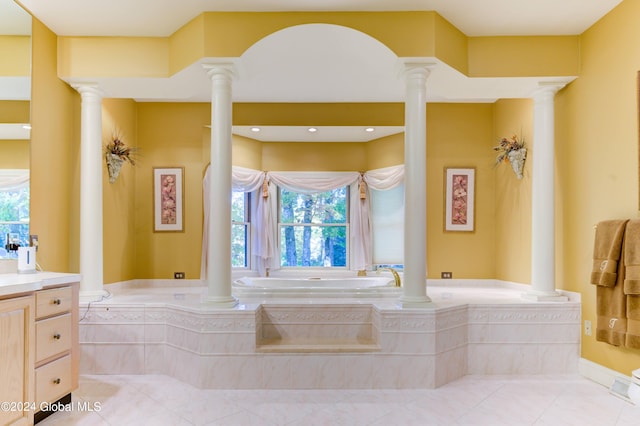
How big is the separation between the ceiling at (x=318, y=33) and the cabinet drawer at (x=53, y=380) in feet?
7.22

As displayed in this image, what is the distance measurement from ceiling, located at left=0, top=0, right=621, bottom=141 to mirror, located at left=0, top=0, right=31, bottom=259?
0.37 ft

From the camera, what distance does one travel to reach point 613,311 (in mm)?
2838

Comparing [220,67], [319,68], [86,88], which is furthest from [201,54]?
[86,88]

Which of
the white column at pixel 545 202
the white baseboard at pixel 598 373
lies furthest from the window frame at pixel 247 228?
the white baseboard at pixel 598 373

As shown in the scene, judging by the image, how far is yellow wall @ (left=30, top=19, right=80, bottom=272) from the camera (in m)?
3.09

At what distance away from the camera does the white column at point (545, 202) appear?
342 cm

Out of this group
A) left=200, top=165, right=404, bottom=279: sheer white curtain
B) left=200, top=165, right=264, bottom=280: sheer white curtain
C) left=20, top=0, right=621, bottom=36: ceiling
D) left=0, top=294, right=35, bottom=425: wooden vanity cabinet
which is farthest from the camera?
left=200, top=165, right=404, bottom=279: sheer white curtain

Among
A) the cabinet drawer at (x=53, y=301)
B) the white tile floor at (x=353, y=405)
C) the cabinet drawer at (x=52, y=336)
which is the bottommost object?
the white tile floor at (x=353, y=405)

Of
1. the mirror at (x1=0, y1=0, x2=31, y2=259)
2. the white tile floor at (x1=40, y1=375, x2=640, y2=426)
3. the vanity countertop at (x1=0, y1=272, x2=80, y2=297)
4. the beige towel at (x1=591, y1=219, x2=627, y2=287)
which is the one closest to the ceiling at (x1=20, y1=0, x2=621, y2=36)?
the mirror at (x1=0, y1=0, x2=31, y2=259)

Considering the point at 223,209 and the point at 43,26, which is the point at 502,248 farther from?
the point at 43,26

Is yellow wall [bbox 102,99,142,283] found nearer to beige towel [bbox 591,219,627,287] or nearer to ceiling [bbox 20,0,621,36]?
ceiling [bbox 20,0,621,36]

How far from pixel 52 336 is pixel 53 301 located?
0.69 feet

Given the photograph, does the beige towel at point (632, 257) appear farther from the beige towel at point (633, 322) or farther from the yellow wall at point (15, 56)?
the yellow wall at point (15, 56)

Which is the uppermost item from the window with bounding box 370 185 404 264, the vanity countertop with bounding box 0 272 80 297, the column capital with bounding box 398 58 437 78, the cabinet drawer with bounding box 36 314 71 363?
the column capital with bounding box 398 58 437 78
